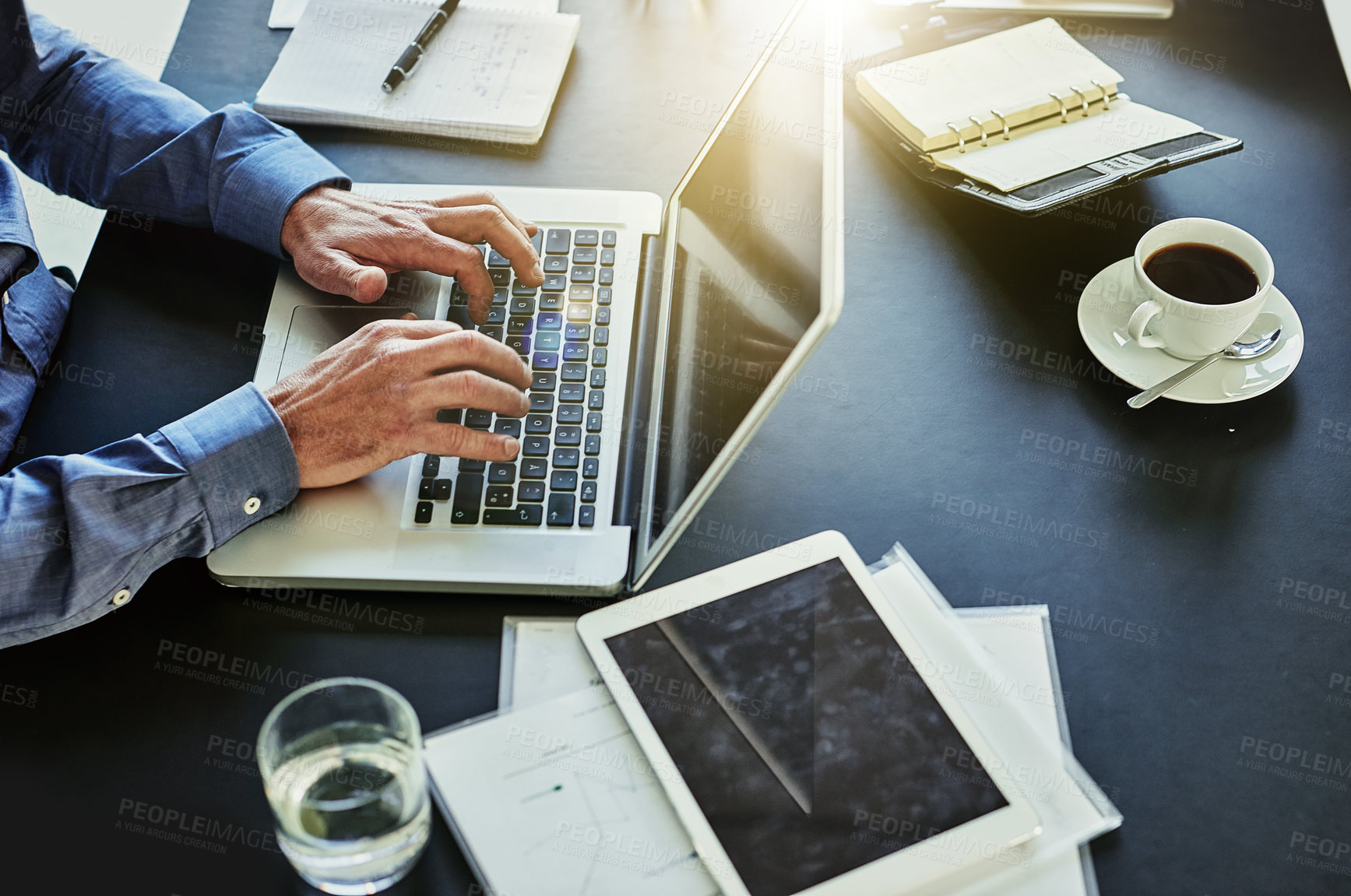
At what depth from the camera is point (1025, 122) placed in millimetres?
1087

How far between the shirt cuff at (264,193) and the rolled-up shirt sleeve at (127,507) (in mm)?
257

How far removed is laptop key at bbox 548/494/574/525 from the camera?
0.82m

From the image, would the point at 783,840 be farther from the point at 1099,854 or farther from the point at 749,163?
the point at 749,163

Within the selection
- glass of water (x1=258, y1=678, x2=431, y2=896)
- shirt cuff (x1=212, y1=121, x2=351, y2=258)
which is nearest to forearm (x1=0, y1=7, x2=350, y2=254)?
shirt cuff (x1=212, y1=121, x2=351, y2=258)

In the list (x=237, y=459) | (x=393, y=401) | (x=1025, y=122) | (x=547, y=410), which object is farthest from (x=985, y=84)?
(x=237, y=459)

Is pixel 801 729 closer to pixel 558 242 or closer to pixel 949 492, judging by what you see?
pixel 949 492

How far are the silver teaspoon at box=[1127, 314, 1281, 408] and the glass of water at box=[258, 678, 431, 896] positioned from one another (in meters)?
0.68

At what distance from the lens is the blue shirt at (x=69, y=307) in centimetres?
75

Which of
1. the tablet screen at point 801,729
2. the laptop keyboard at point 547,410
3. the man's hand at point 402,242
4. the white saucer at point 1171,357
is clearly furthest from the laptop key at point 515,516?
the white saucer at point 1171,357

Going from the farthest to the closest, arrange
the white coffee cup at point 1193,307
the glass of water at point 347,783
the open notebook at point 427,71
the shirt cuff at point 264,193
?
1. the open notebook at point 427,71
2. the shirt cuff at point 264,193
3. the white coffee cup at point 1193,307
4. the glass of water at point 347,783

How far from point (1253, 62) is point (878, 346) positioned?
647 millimetres

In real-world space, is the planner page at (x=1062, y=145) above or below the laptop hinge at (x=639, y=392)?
above

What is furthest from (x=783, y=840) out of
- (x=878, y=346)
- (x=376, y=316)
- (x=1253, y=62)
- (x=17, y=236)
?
(x=1253, y=62)

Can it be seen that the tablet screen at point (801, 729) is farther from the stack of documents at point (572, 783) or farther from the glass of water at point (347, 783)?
the glass of water at point (347, 783)
